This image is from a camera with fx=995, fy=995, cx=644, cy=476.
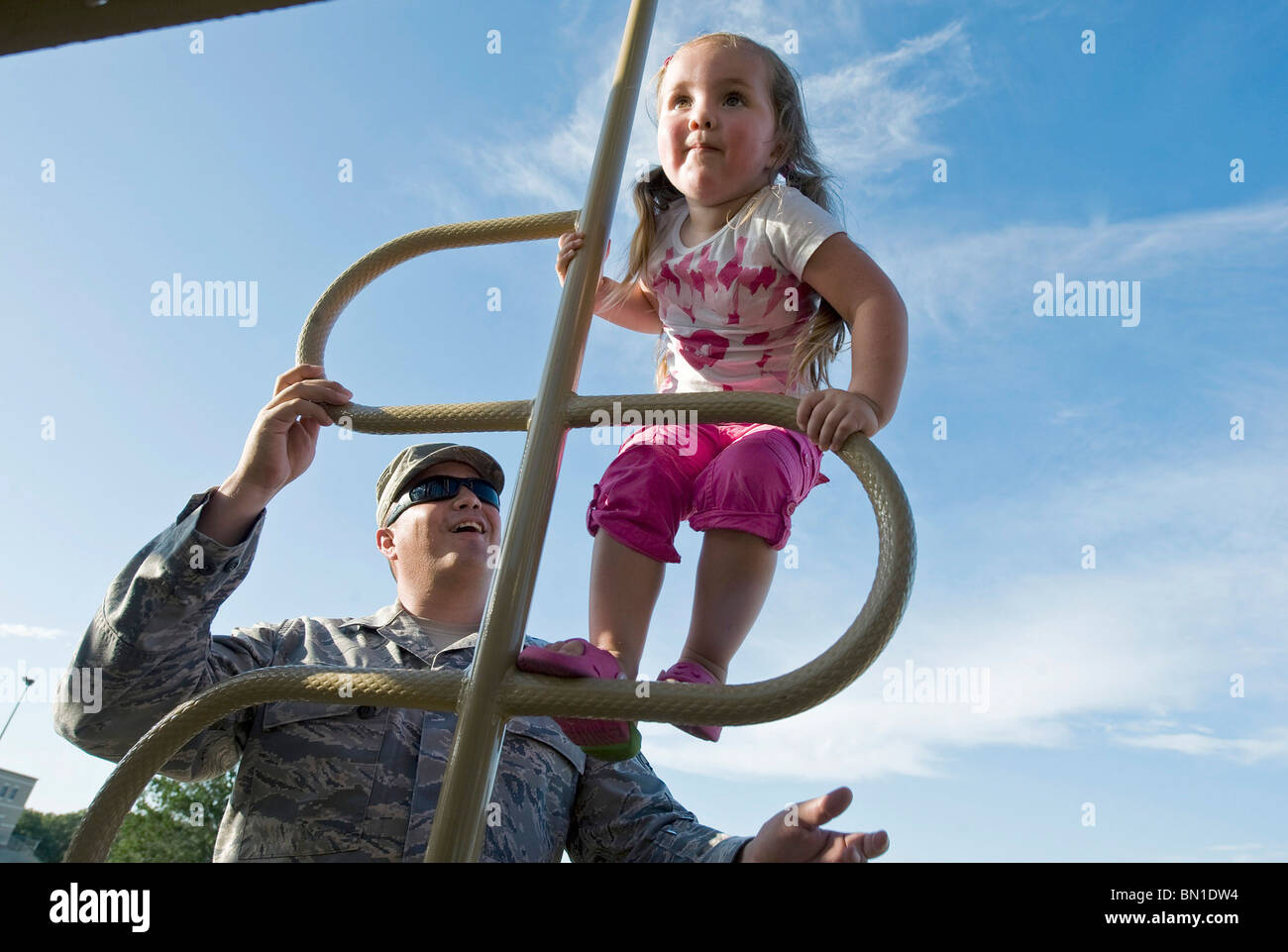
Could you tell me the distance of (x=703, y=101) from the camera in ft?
5.11

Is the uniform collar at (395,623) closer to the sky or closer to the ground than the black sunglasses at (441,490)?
closer to the ground

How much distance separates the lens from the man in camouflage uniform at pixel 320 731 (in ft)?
4.68

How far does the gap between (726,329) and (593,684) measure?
764mm

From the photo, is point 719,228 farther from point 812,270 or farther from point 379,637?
point 379,637

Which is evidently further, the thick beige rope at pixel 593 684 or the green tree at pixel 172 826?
the green tree at pixel 172 826

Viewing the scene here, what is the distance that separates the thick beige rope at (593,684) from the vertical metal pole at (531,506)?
0.02 meters

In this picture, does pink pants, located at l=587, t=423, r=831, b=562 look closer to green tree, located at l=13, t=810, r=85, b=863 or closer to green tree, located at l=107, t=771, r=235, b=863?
green tree, located at l=13, t=810, r=85, b=863

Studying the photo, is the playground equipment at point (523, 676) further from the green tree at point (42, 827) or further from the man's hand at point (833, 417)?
the green tree at point (42, 827)

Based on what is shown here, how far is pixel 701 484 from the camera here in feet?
4.91

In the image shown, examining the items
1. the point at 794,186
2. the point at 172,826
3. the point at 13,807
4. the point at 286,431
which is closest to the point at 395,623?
the point at 286,431

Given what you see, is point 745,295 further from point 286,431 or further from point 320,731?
point 320,731

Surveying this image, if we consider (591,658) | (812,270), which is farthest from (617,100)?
(591,658)

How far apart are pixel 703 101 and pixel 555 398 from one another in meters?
0.65

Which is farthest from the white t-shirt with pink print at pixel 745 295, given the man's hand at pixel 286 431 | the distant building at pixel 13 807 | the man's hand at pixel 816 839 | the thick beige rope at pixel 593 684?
the distant building at pixel 13 807
